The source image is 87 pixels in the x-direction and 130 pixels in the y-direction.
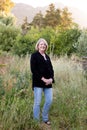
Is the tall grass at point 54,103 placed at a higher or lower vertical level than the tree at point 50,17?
lower

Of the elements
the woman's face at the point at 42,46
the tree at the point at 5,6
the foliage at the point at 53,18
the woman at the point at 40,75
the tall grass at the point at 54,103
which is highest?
the tree at the point at 5,6

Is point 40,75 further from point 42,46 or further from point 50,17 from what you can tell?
point 50,17

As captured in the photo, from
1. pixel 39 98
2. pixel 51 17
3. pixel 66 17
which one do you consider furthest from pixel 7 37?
pixel 66 17

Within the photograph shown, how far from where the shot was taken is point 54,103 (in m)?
7.27

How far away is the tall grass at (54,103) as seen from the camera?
222 inches

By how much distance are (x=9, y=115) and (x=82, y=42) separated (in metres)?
10.1

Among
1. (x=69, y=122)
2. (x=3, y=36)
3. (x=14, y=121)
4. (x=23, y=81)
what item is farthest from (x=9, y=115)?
(x=3, y=36)

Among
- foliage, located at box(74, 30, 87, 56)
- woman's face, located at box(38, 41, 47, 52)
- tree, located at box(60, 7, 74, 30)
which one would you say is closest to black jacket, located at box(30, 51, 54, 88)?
woman's face, located at box(38, 41, 47, 52)

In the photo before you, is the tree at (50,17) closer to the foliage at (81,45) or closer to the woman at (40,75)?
the foliage at (81,45)

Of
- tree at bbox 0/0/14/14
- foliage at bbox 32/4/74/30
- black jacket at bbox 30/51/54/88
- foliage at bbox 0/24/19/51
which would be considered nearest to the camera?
black jacket at bbox 30/51/54/88

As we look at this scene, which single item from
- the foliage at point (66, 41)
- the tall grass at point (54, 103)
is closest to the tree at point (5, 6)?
the foliage at point (66, 41)

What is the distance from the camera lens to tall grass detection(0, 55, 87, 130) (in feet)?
18.5

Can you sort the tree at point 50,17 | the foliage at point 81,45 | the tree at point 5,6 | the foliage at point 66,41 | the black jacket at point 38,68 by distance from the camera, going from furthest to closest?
the tree at point 50,17 → the tree at point 5,6 → the foliage at point 66,41 → the foliage at point 81,45 → the black jacket at point 38,68

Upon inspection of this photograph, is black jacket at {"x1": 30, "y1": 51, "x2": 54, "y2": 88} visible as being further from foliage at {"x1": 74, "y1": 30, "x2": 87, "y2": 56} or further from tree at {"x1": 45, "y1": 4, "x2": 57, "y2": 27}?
tree at {"x1": 45, "y1": 4, "x2": 57, "y2": 27}
